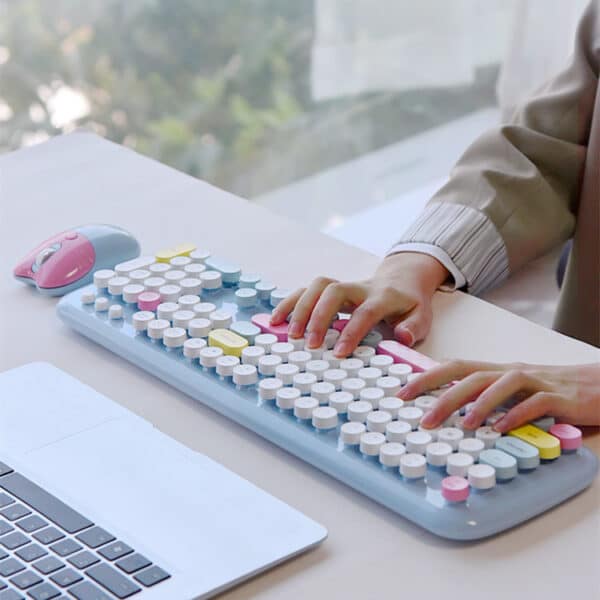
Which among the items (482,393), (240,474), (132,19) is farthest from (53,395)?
(132,19)

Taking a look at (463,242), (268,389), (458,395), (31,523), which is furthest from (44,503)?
(463,242)

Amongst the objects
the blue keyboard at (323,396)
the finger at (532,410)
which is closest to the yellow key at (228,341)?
→ the blue keyboard at (323,396)

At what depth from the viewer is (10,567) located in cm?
67

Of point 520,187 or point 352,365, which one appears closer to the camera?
point 352,365

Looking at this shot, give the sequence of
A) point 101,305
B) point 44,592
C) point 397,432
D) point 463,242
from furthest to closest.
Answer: point 463,242
point 101,305
point 397,432
point 44,592

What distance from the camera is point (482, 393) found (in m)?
0.79

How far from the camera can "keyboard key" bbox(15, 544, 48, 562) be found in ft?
2.23

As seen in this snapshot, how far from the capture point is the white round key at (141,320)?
0.92m

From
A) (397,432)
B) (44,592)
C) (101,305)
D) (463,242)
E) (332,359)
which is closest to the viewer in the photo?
(44,592)

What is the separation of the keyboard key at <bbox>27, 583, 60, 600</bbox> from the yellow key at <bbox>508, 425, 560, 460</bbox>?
30 cm

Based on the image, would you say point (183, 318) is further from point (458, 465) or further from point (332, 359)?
point (458, 465)

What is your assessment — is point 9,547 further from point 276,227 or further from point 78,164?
point 78,164

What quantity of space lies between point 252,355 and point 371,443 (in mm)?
142

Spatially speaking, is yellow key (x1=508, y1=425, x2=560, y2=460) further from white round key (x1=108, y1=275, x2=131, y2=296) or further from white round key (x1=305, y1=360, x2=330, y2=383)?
white round key (x1=108, y1=275, x2=131, y2=296)
